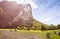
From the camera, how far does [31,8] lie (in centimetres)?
470

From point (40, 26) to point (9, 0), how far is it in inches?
41.3

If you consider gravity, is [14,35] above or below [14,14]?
below

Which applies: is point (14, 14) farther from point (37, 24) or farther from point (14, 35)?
point (37, 24)

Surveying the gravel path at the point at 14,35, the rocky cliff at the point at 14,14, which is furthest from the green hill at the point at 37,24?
the gravel path at the point at 14,35

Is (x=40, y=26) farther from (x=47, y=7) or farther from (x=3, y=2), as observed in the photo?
(x=3, y=2)

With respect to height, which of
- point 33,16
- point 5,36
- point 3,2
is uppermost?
point 3,2

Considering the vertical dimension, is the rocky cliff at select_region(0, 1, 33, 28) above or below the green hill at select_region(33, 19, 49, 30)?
above

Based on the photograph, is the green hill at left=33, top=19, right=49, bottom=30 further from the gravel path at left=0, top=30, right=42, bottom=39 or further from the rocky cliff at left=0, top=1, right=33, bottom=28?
the gravel path at left=0, top=30, right=42, bottom=39

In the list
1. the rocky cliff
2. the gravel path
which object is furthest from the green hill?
the gravel path

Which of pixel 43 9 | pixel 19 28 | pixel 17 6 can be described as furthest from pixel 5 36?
pixel 43 9

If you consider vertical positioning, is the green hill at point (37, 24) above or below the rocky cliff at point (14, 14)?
below

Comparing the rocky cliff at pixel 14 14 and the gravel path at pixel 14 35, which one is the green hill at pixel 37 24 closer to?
the rocky cliff at pixel 14 14

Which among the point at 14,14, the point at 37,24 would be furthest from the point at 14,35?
the point at 37,24

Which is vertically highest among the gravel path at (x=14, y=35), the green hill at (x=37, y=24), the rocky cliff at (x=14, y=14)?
the rocky cliff at (x=14, y=14)
